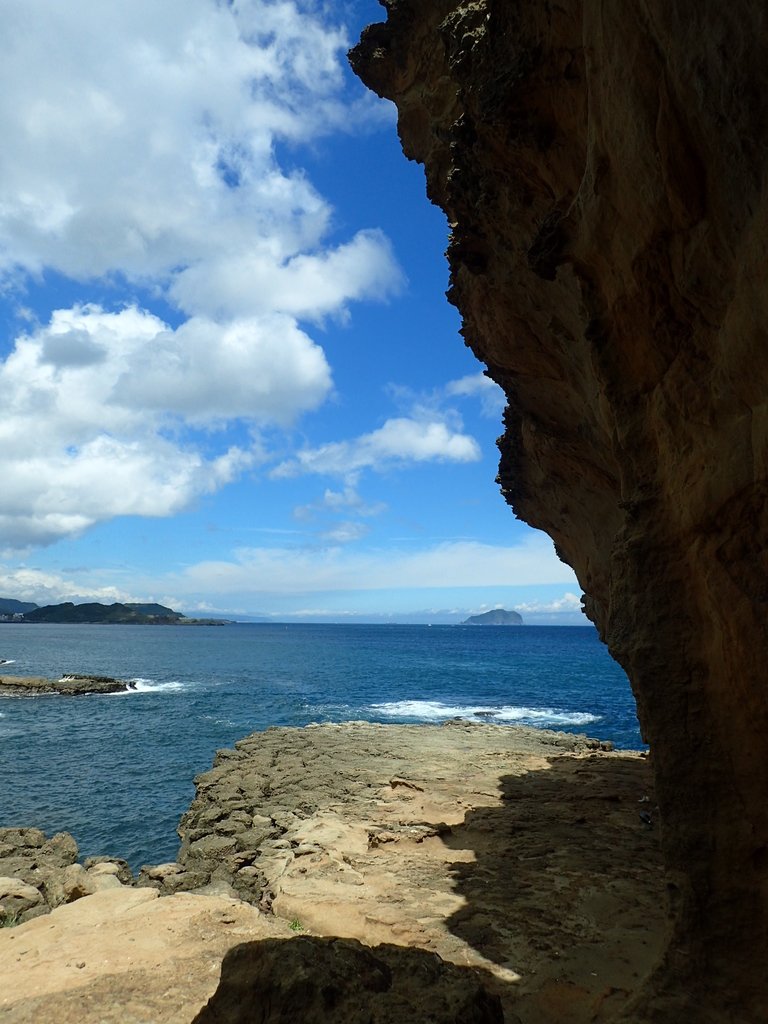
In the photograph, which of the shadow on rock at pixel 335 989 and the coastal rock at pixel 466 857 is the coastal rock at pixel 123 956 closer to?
the shadow on rock at pixel 335 989

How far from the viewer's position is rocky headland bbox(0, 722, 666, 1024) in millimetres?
6457

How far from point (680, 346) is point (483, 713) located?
45.0 metres

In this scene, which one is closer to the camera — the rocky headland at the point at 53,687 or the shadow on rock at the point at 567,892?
the shadow on rock at the point at 567,892

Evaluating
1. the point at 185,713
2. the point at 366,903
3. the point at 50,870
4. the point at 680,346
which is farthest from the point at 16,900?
the point at 185,713

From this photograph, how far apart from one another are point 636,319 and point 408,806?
53.3ft

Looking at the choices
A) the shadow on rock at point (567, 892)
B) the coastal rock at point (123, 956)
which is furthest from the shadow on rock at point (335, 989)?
the shadow on rock at point (567, 892)

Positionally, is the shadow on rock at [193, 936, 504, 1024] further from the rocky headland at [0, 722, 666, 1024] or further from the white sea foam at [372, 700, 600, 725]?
the white sea foam at [372, 700, 600, 725]

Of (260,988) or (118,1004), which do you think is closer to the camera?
(260,988)

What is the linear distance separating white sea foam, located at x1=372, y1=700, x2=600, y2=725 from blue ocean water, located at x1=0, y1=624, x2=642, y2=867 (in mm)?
154

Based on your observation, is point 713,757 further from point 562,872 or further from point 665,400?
point 562,872

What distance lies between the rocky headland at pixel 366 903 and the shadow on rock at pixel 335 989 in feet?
0.07

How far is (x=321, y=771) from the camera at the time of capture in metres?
24.0

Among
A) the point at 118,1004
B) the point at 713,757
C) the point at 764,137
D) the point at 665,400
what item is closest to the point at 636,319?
the point at 665,400

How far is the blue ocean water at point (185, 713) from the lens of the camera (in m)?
25.0
